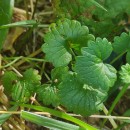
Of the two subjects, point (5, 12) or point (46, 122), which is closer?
point (46, 122)

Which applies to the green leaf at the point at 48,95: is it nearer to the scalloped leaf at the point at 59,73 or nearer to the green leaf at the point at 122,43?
the scalloped leaf at the point at 59,73

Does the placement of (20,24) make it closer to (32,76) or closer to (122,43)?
(32,76)

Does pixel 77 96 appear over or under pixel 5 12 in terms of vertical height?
under

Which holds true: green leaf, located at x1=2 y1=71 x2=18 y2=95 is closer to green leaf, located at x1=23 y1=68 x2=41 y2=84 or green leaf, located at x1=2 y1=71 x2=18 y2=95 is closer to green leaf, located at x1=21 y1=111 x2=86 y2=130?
green leaf, located at x1=23 y1=68 x2=41 y2=84

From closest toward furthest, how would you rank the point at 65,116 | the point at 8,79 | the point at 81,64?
the point at 81,64, the point at 65,116, the point at 8,79

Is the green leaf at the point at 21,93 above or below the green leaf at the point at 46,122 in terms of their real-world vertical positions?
above

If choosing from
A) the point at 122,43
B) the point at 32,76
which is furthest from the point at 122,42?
the point at 32,76

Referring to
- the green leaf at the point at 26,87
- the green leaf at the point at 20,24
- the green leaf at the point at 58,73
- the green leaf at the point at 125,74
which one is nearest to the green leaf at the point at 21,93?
the green leaf at the point at 26,87
